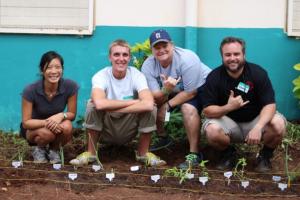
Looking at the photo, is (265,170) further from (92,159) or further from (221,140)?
(92,159)

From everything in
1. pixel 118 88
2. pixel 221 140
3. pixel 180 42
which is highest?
pixel 180 42

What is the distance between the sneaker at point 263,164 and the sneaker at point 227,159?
0.74 ft

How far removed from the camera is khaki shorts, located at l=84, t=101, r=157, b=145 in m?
5.16

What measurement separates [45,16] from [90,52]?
0.66m

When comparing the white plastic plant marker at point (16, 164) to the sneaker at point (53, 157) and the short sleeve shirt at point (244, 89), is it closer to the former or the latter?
the sneaker at point (53, 157)

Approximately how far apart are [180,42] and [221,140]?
1.95m

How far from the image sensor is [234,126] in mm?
5117

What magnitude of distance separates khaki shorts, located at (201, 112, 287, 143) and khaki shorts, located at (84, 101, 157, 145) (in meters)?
0.51

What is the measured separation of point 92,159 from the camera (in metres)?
5.23

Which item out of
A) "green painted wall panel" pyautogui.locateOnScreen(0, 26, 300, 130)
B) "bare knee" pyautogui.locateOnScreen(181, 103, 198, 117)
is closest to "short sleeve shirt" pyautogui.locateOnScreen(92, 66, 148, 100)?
"bare knee" pyautogui.locateOnScreen(181, 103, 198, 117)

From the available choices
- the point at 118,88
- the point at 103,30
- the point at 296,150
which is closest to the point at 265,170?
the point at 296,150

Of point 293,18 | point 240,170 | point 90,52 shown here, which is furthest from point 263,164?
point 90,52

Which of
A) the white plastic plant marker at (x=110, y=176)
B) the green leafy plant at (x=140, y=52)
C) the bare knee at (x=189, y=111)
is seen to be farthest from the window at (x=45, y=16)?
the white plastic plant marker at (x=110, y=176)

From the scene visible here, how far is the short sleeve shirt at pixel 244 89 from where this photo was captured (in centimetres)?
499
